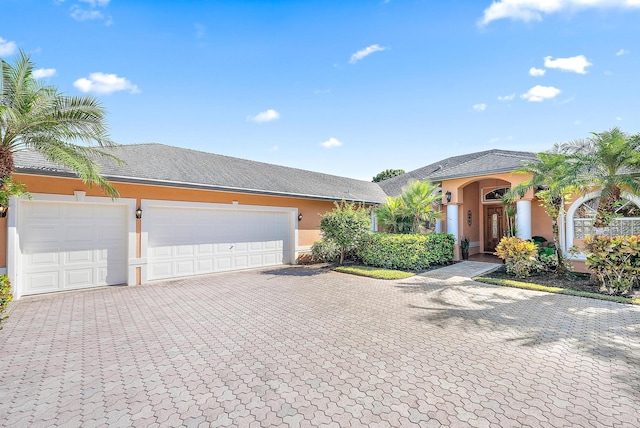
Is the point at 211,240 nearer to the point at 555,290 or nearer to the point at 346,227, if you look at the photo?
the point at 346,227

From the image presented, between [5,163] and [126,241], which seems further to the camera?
[126,241]

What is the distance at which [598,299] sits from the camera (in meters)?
7.46

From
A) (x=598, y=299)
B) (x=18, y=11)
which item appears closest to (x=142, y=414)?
(x=18, y=11)

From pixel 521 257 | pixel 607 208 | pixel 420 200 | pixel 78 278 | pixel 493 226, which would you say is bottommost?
pixel 78 278

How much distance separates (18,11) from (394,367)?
36.5ft

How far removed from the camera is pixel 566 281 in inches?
369

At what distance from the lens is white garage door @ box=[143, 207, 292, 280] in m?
9.98

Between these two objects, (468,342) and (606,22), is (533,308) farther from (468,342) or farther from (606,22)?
(606,22)

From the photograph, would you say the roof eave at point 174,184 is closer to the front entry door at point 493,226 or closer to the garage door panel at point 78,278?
the garage door panel at point 78,278

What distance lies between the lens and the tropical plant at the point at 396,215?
1344 centimetres

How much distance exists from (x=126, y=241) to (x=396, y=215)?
1069cm

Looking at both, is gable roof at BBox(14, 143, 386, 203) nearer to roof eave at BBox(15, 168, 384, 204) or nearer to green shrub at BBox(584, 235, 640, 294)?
roof eave at BBox(15, 168, 384, 204)

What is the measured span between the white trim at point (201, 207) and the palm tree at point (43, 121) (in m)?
2.49

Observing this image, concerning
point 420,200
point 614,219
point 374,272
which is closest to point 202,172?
point 374,272
